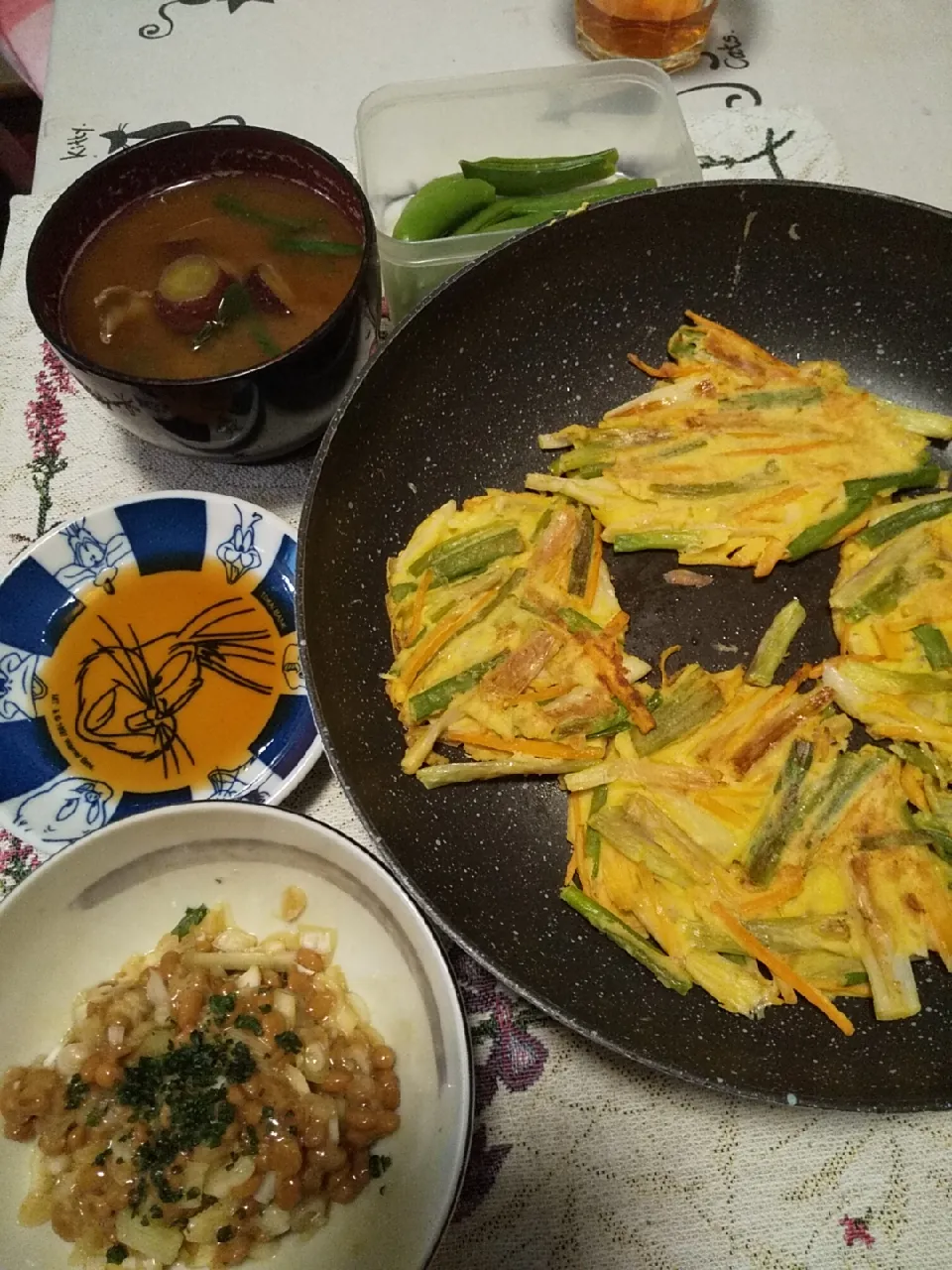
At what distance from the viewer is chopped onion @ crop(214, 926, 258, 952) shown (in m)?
1.14

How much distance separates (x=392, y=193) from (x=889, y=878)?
149 centimetres

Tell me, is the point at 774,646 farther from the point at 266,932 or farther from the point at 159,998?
the point at 159,998

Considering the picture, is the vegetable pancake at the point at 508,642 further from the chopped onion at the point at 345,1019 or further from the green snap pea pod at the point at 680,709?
the chopped onion at the point at 345,1019

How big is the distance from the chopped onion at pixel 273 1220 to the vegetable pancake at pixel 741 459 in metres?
0.97

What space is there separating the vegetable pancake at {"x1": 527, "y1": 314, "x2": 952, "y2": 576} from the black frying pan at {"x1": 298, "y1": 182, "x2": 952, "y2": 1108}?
0.06m

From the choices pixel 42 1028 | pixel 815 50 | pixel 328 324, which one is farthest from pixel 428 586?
pixel 815 50

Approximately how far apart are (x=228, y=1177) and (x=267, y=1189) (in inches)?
1.8

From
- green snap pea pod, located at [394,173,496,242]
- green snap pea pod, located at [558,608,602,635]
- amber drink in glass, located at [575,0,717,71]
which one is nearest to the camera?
green snap pea pod, located at [558,608,602,635]

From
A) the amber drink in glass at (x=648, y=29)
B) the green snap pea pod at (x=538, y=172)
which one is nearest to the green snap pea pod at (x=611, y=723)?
the green snap pea pod at (x=538, y=172)

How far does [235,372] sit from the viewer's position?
1.15 m

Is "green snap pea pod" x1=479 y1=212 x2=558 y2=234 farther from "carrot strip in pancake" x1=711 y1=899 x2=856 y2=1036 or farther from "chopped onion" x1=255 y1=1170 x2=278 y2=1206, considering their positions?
"chopped onion" x1=255 y1=1170 x2=278 y2=1206

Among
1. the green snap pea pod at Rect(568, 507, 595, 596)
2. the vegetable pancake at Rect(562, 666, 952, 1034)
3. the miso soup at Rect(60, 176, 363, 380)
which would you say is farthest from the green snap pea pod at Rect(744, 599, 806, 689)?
the miso soup at Rect(60, 176, 363, 380)

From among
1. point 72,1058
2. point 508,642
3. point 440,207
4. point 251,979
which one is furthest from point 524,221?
point 72,1058

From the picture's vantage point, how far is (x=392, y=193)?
170 centimetres
